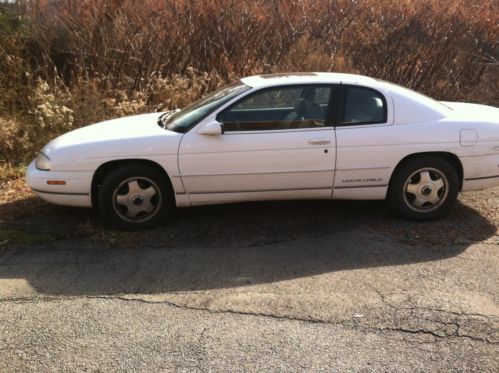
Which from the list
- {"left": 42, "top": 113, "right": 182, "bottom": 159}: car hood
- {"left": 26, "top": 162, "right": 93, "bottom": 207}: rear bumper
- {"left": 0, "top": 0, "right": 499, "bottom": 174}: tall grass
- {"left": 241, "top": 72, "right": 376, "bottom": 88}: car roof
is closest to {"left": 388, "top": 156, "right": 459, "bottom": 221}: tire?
{"left": 241, "top": 72, "right": 376, "bottom": 88}: car roof

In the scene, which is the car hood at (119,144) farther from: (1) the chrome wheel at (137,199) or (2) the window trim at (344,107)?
(2) the window trim at (344,107)

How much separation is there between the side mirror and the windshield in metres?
0.16

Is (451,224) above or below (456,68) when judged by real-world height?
below

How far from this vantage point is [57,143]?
524cm

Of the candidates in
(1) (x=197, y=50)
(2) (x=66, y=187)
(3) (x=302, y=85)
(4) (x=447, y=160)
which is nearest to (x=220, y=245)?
(2) (x=66, y=187)

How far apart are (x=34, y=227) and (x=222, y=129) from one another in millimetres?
2109

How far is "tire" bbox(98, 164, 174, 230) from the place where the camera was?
16.4 ft

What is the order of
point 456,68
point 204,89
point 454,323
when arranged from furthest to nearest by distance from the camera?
point 456,68 → point 204,89 → point 454,323

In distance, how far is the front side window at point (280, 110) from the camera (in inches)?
199

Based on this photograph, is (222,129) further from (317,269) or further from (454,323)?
(454,323)

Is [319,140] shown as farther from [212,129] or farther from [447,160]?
[447,160]

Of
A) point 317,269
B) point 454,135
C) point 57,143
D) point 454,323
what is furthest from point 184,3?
point 454,323

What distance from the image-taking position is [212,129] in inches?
193

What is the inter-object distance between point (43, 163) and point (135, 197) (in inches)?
37.5
